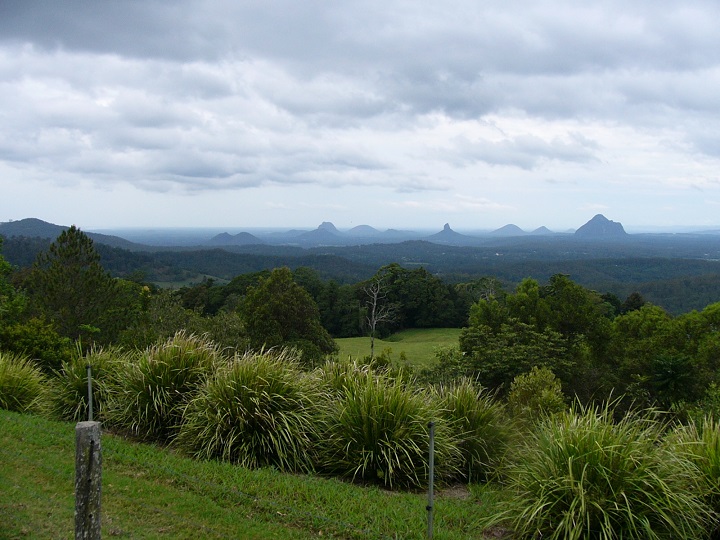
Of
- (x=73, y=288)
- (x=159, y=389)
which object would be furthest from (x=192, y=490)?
(x=73, y=288)

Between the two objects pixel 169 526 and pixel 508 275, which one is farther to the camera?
pixel 508 275

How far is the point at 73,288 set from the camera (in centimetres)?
2255

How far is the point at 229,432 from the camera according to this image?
22.3 ft

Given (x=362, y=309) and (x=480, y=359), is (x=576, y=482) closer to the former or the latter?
(x=480, y=359)

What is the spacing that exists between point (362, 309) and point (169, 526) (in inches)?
2192

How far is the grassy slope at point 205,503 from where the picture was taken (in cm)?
488

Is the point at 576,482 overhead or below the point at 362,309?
overhead

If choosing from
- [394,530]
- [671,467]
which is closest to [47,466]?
[394,530]

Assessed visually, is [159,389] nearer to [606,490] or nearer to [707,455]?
[606,490]

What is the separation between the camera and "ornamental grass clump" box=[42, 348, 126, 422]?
8.56m

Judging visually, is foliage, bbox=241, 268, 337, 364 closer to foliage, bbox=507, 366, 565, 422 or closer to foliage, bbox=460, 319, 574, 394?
foliage, bbox=460, 319, 574, 394

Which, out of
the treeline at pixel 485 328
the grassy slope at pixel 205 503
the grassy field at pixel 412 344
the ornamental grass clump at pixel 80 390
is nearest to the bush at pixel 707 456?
the grassy slope at pixel 205 503

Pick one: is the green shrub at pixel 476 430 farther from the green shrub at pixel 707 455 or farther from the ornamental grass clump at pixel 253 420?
the green shrub at pixel 707 455

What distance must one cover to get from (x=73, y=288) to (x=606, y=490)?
73.3ft
